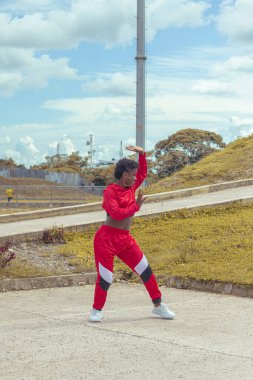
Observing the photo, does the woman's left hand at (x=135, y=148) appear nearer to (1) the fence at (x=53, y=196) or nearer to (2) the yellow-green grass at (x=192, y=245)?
(2) the yellow-green grass at (x=192, y=245)

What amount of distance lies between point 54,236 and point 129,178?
5.74m

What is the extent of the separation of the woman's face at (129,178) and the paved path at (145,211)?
6604mm

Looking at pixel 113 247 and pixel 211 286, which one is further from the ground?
pixel 113 247

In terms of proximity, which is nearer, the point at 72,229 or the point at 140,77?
the point at 72,229

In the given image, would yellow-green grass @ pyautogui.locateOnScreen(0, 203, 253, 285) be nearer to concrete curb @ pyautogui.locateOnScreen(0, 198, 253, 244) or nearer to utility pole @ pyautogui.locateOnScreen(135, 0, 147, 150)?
concrete curb @ pyautogui.locateOnScreen(0, 198, 253, 244)

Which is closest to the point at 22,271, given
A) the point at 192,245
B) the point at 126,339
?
the point at 192,245

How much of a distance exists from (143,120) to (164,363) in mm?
14007

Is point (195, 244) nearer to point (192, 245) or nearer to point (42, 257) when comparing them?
point (192, 245)

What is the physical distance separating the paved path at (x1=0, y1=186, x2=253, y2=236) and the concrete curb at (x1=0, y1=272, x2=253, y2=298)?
3.91 metres

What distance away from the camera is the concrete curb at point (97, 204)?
53.2 feet

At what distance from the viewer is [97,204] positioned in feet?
56.9

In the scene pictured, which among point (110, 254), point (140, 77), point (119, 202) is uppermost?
point (140, 77)

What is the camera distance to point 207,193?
18.3 meters

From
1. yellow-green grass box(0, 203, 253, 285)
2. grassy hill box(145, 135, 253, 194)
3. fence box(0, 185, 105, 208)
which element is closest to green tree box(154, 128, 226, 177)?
fence box(0, 185, 105, 208)
